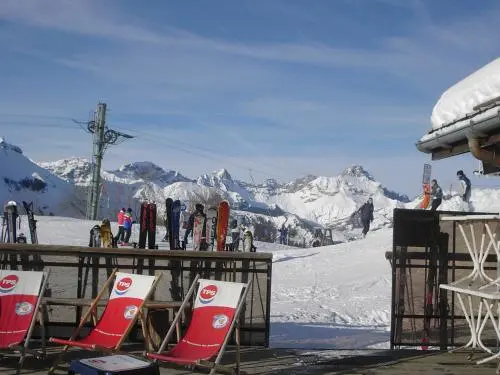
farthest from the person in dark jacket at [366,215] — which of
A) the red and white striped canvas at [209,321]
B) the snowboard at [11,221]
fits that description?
the red and white striped canvas at [209,321]

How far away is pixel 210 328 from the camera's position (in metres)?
6.15

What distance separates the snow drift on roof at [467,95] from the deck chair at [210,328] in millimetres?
2309

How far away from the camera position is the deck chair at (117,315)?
607 cm

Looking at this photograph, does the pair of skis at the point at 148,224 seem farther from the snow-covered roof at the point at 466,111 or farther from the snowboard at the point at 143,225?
the snow-covered roof at the point at 466,111

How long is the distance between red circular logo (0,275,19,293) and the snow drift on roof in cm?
417

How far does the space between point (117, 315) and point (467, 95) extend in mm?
3668

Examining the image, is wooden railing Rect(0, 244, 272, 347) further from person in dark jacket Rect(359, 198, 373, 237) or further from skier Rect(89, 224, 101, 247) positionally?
person in dark jacket Rect(359, 198, 373, 237)

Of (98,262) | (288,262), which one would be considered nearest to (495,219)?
(98,262)

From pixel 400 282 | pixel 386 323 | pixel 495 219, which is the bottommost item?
pixel 386 323

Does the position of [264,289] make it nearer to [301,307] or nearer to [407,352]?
[407,352]

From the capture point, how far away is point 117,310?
6.51 meters

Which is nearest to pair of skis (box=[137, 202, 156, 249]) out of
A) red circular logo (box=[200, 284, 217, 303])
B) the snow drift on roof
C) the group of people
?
red circular logo (box=[200, 284, 217, 303])

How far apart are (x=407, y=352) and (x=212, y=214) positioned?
12.7 m

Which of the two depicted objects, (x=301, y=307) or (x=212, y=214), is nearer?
(x=301, y=307)
